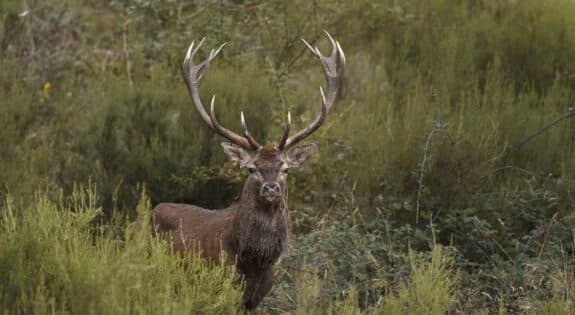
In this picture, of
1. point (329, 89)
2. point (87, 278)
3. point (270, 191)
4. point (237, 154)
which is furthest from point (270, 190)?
point (87, 278)

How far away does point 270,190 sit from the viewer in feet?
18.5

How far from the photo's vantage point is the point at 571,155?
25.4ft

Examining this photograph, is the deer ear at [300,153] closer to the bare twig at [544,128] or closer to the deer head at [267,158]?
the deer head at [267,158]

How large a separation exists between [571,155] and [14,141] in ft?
14.8

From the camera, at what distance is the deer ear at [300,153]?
20.3 feet

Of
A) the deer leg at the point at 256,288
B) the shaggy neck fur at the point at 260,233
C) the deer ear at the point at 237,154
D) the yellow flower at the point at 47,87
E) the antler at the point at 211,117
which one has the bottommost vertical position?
the deer leg at the point at 256,288

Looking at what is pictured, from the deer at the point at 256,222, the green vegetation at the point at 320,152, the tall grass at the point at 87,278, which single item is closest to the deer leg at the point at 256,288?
the deer at the point at 256,222

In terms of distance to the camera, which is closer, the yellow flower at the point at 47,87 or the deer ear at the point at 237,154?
the deer ear at the point at 237,154

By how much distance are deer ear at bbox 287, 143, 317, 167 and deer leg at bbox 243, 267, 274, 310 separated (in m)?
0.72

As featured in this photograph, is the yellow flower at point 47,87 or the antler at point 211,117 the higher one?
the antler at point 211,117

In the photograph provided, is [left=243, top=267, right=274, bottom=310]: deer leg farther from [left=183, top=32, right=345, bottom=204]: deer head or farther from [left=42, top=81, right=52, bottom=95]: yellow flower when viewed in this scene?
[left=42, top=81, right=52, bottom=95]: yellow flower

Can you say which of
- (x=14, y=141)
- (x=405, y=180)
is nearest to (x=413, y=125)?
(x=405, y=180)

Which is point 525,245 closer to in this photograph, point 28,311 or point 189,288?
point 189,288

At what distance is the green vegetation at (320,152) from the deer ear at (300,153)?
708 millimetres
